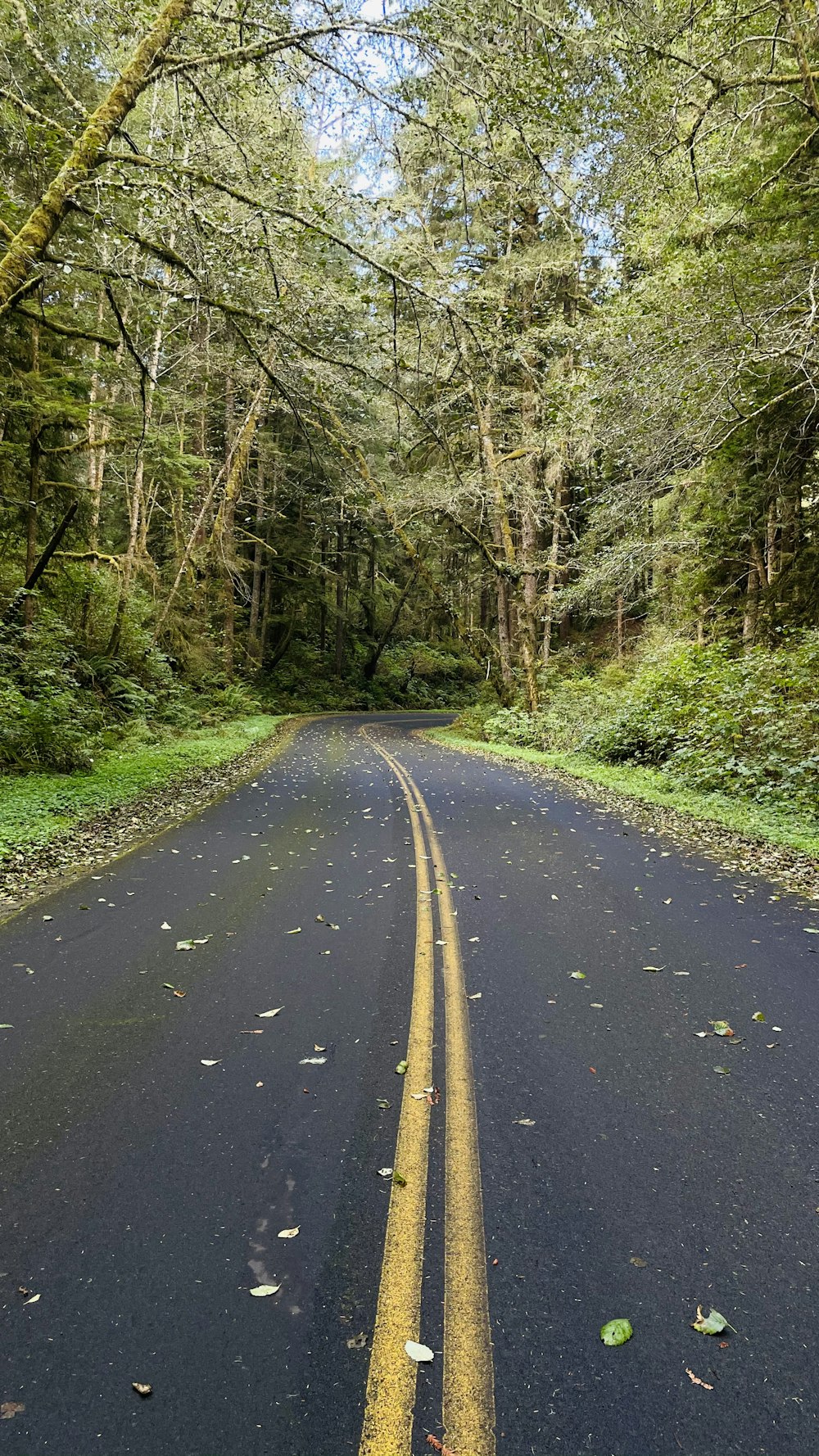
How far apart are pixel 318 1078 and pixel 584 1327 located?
1711 millimetres

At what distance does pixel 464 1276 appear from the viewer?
2.46m

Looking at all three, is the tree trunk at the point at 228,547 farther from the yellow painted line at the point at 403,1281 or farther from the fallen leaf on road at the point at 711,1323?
the fallen leaf on road at the point at 711,1323

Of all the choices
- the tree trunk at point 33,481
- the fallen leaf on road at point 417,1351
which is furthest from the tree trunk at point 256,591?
the fallen leaf on road at point 417,1351

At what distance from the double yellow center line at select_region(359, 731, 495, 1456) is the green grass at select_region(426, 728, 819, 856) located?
620 centimetres

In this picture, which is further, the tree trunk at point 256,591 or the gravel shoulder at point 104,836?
the tree trunk at point 256,591

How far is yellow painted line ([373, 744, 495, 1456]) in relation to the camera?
6.51ft

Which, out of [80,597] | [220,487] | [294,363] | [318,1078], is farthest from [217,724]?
[318,1078]

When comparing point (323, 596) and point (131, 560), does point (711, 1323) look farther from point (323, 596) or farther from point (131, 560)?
point (323, 596)

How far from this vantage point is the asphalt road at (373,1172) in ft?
6.71

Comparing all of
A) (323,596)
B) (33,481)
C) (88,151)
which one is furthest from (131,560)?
(323,596)

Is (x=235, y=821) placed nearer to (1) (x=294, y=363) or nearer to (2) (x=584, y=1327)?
(1) (x=294, y=363)

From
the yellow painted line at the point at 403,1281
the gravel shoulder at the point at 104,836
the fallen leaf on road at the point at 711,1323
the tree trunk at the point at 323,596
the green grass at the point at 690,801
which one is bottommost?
the yellow painted line at the point at 403,1281

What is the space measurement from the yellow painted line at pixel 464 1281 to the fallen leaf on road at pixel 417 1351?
50 millimetres

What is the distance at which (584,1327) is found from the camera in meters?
2.25
